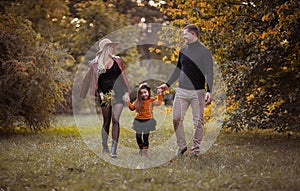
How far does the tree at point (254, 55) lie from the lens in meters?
10.4

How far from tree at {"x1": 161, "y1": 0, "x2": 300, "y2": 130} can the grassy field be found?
106 cm

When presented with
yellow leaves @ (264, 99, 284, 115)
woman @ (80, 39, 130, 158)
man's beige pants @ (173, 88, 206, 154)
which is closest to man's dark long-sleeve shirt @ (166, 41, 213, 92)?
man's beige pants @ (173, 88, 206, 154)

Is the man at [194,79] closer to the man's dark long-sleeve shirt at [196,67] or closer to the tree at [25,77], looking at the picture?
the man's dark long-sleeve shirt at [196,67]

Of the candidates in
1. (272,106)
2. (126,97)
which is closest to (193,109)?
(126,97)

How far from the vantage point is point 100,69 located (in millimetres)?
9242

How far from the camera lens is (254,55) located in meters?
10.8

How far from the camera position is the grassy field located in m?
6.55

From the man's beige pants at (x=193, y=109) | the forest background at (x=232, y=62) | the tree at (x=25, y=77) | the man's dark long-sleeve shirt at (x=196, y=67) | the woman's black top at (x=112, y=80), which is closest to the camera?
the man's dark long-sleeve shirt at (x=196, y=67)

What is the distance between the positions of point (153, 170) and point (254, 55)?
4.29 meters

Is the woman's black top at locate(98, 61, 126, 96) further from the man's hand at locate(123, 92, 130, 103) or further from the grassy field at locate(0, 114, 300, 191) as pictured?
the grassy field at locate(0, 114, 300, 191)

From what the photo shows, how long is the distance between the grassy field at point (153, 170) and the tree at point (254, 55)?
1.06m

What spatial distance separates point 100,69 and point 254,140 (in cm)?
488

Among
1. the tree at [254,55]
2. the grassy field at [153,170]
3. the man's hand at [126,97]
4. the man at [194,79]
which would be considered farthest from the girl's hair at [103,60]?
the tree at [254,55]

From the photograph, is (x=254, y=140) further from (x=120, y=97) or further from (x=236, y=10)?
(x=120, y=97)
